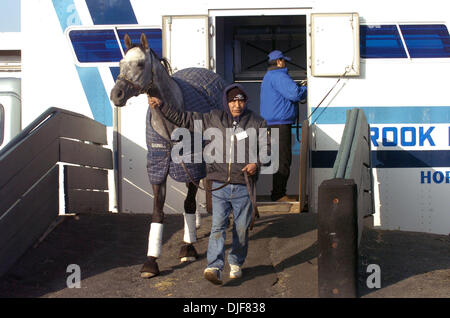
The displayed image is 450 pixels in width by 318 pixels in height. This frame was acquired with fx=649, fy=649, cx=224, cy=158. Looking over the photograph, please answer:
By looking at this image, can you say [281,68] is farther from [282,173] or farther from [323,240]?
[323,240]

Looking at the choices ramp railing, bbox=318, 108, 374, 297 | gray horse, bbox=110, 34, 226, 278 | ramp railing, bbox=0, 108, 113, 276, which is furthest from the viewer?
ramp railing, bbox=0, 108, 113, 276

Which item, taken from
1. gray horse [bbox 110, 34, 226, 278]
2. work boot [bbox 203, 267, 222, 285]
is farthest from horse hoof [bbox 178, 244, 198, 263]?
work boot [bbox 203, 267, 222, 285]

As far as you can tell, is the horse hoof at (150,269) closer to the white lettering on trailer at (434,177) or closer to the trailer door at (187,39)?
the trailer door at (187,39)

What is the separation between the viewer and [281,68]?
8.54 metres

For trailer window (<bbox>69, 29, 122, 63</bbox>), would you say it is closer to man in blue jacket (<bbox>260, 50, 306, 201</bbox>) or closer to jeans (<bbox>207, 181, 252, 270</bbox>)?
man in blue jacket (<bbox>260, 50, 306, 201</bbox>)

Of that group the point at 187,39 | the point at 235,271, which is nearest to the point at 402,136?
the point at 187,39

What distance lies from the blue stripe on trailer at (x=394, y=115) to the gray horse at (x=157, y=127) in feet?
7.52

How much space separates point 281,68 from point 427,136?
208cm

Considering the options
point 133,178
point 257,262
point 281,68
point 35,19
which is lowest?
point 257,262

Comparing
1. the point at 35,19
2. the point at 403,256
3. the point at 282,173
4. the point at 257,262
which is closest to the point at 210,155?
the point at 257,262

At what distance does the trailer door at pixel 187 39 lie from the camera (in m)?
8.39

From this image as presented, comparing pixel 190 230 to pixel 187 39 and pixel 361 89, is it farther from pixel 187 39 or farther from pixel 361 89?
pixel 361 89

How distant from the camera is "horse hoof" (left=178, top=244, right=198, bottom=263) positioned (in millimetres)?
6293

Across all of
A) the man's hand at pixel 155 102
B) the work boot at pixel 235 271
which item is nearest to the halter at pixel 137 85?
the man's hand at pixel 155 102
